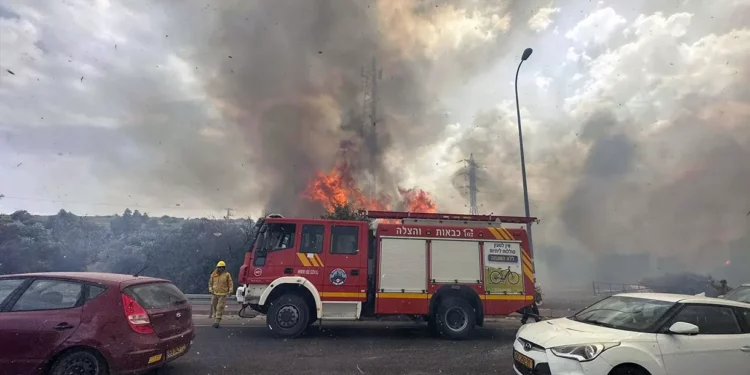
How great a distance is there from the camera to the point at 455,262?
363 inches

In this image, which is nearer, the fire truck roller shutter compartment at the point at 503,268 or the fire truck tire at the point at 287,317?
the fire truck tire at the point at 287,317

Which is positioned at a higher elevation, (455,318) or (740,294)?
(740,294)

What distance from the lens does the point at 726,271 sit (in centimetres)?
3744

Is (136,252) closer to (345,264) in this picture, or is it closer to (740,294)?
(345,264)

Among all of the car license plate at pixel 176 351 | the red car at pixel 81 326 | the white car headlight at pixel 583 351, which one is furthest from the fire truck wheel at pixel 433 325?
the red car at pixel 81 326

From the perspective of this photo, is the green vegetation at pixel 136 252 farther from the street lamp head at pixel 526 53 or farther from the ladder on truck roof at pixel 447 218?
the street lamp head at pixel 526 53

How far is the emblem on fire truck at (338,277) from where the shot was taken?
8.84 meters

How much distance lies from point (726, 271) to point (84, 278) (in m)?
49.0

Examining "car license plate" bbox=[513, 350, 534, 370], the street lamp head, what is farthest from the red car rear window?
the street lamp head

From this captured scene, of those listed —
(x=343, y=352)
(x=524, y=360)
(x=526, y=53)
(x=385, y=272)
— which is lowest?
(x=343, y=352)

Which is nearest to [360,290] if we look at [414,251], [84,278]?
[414,251]

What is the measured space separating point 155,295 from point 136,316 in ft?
1.52

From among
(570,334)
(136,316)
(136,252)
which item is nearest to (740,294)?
(570,334)

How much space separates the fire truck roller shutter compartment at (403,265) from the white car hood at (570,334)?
3.95 metres
